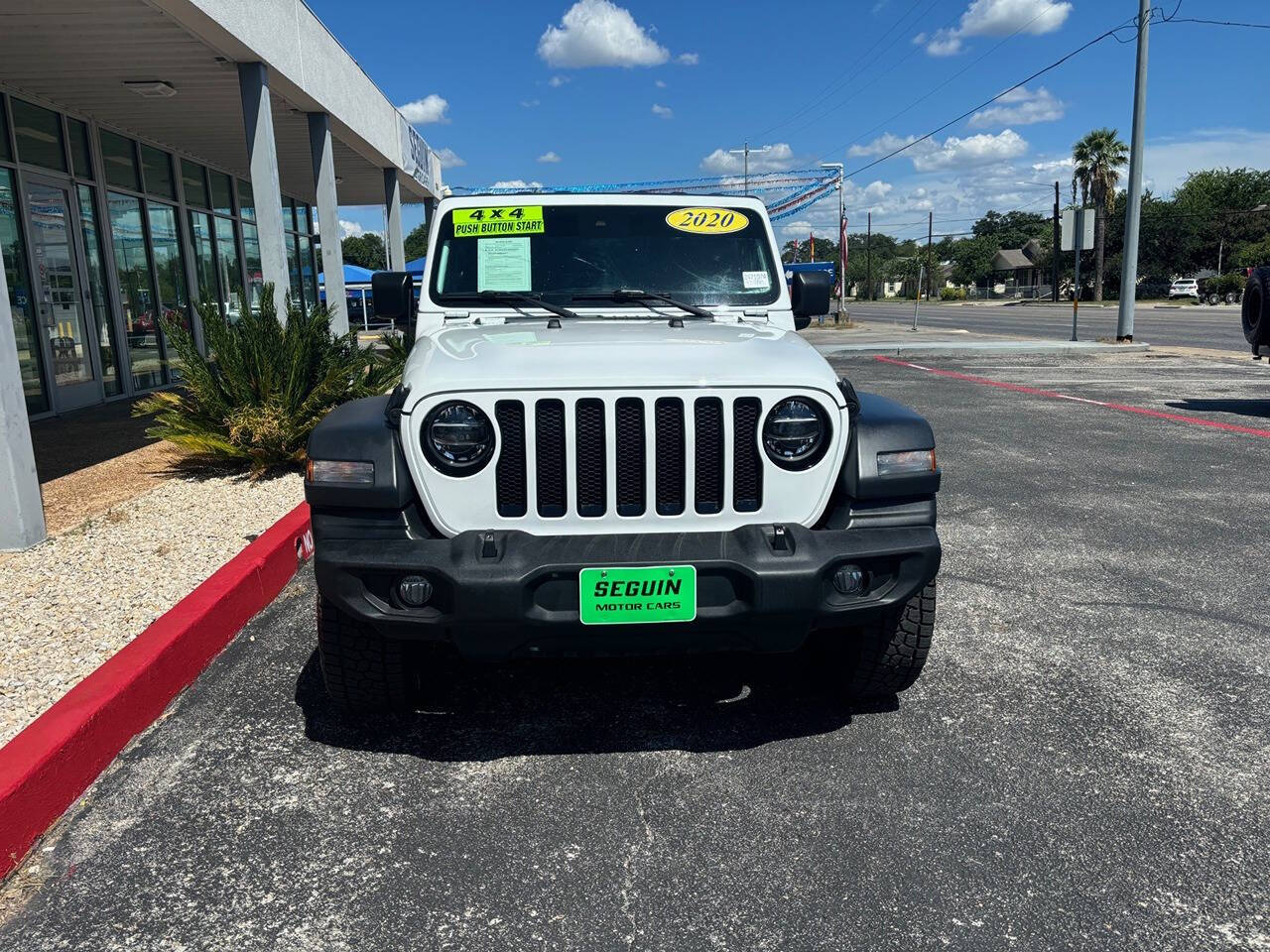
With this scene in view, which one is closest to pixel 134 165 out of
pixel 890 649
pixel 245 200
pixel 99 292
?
pixel 99 292

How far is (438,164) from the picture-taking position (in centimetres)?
2248

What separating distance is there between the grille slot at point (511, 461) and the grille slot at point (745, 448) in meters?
0.64

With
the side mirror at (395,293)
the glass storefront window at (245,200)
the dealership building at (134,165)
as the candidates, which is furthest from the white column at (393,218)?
the side mirror at (395,293)

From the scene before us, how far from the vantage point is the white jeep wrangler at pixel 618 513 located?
8.87 ft

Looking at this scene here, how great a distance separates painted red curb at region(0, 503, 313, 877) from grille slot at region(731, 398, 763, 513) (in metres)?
2.16

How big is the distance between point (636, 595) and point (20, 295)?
9.88 meters

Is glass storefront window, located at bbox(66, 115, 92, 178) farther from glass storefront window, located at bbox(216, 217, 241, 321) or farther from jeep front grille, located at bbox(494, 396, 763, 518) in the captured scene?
jeep front grille, located at bbox(494, 396, 763, 518)

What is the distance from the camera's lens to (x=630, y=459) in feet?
9.52

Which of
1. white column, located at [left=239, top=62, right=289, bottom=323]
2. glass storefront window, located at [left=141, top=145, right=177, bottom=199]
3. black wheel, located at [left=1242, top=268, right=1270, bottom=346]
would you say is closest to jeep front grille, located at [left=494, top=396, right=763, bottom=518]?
white column, located at [left=239, top=62, right=289, bottom=323]

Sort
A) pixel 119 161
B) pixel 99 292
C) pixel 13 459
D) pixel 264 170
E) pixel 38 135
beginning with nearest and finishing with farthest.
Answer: pixel 13 459
pixel 264 170
pixel 38 135
pixel 99 292
pixel 119 161

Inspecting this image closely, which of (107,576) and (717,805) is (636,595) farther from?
(107,576)

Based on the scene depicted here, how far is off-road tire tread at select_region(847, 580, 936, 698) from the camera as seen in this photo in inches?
124

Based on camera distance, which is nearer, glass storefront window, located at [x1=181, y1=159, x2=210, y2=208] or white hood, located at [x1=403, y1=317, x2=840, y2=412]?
white hood, located at [x1=403, y1=317, x2=840, y2=412]

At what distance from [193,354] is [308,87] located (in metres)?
5.10
